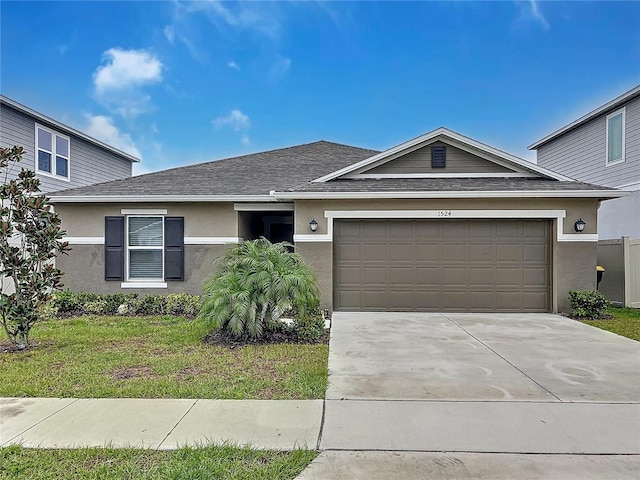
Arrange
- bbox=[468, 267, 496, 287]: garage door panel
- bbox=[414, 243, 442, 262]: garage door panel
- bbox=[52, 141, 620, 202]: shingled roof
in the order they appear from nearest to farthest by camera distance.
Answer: bbox=[52, 141, 620, 202]: shingled roof, bbox=[468, 267, 496, 287]: garage door panel, bbox=[414, 243, 442, 262]: garage door panel

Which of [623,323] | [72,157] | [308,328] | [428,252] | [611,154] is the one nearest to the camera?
[308,328]

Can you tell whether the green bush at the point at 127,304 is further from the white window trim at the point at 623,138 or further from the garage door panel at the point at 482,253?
the white window trim at the point at 623,138

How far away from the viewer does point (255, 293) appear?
7449mm

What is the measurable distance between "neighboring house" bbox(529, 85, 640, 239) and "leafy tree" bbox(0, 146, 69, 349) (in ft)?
50.9

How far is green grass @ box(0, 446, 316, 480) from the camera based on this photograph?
3178 mm

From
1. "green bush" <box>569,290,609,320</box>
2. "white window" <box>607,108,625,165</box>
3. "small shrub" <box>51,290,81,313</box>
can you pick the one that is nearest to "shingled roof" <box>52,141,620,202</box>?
"green bush" <box>569,290,609,320</box>

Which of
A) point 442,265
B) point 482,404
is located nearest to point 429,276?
point 442,265

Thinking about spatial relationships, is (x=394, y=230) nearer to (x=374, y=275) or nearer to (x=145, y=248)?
(x=374, y=275)

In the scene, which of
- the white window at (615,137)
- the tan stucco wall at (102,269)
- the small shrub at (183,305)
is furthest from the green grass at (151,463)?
the white window at (615,137)

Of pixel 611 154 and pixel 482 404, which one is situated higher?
pixel 611 154

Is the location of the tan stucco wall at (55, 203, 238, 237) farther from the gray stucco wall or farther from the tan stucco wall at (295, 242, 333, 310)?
the gray stucco wall

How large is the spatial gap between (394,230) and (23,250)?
758 cm

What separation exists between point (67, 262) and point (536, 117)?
20.0 m

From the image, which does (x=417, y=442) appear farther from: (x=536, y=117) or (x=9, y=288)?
(x=536, y=117)
